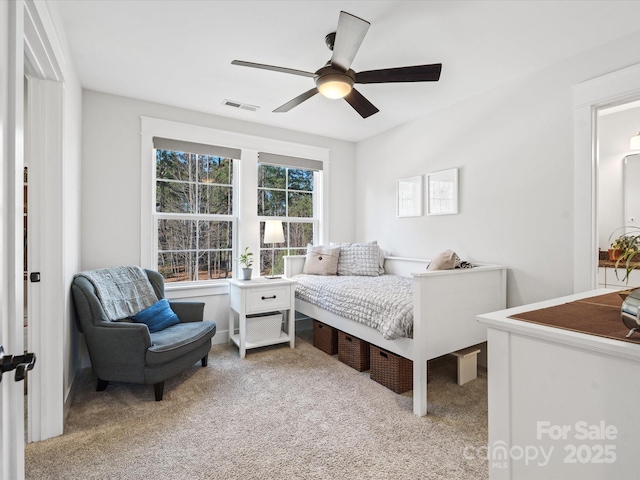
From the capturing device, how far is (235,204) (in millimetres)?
3787

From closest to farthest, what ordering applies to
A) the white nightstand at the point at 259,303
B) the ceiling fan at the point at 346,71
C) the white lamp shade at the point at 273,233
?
the ceiling fan at the point at 346,71 < the white nightstand at the point at 259,303 < the white lamp shade at the point at 273,233

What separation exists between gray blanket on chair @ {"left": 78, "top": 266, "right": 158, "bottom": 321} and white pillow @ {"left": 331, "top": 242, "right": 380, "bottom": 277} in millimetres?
2004

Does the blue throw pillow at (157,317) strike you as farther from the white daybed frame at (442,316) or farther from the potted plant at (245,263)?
the white daybed frame at (442,316)

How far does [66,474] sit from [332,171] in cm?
376

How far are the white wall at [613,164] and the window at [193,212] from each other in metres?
3.87

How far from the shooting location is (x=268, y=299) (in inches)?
129

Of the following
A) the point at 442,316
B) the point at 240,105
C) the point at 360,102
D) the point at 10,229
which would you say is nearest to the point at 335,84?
the point at 360,102

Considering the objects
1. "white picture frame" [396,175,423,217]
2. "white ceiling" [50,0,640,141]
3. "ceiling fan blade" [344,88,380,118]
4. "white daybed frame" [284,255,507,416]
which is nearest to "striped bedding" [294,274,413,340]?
"white daybed frame" [284,255,507,416]

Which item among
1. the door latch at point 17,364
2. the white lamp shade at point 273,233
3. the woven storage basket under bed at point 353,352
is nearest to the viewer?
the door latch at point 17,364

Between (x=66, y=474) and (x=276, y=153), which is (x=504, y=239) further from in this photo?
(x=66, y=474)

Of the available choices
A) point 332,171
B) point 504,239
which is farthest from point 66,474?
point 332,171

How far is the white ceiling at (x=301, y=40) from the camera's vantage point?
191 cm

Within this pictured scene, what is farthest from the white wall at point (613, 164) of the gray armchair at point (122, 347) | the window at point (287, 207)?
the gray armchair at point (122, 347)

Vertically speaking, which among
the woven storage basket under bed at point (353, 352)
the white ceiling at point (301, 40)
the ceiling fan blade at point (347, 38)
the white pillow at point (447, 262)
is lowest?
the woven storage basket under bed at point (353, 352)
